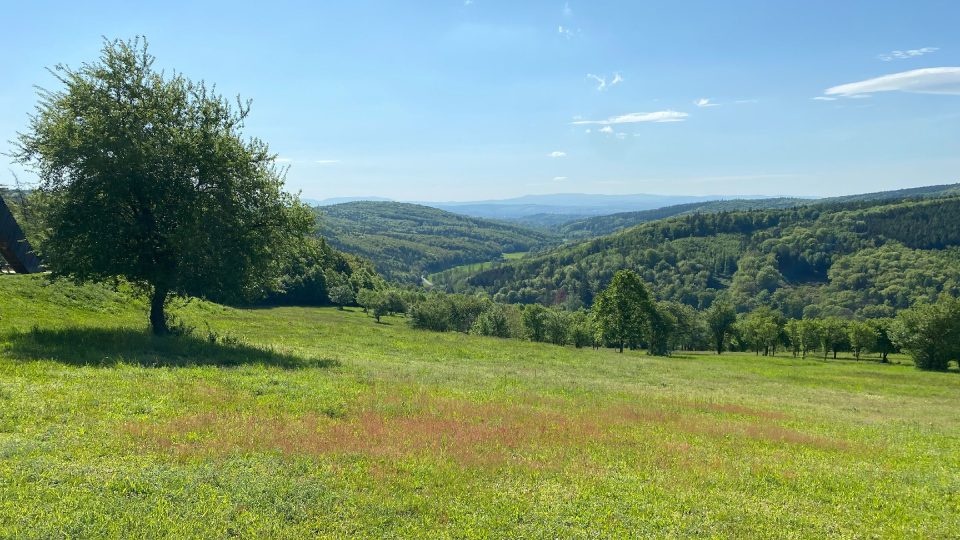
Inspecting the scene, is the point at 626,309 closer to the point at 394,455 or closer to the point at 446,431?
the point at 446,431

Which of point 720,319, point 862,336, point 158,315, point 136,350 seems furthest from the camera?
point 720,319

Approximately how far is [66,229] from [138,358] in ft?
27.0

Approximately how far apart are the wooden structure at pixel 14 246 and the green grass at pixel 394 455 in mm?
2913

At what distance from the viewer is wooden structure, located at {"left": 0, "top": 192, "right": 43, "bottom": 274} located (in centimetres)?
2198

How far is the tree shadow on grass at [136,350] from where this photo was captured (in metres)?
20.5

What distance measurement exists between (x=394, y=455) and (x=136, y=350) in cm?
1732

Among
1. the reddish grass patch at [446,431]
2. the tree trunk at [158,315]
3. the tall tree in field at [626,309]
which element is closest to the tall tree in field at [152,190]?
the tree trunk at [158,315]

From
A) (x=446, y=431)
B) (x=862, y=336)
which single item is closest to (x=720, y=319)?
(x=862, y=336)

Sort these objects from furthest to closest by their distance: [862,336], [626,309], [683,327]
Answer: [683,327], [862,336], [626,309]

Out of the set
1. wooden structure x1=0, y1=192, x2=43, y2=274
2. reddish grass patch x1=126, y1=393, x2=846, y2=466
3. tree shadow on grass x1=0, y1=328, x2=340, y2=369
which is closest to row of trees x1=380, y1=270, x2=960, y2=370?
reddish grass patch x1=126, y1=393, x2=846, y2=466

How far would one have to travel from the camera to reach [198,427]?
1392 centimetres

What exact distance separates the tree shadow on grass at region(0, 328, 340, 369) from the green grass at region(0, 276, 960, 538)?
163 millimetres

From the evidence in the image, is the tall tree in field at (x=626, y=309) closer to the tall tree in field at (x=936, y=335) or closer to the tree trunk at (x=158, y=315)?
the tall tree in field at (x=936, y=335)

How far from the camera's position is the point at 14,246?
2347 cm
